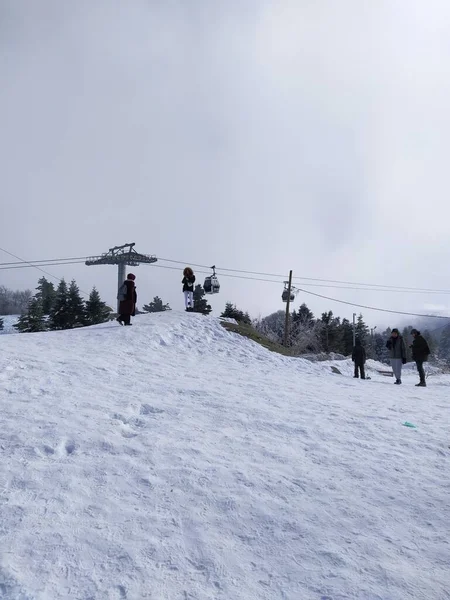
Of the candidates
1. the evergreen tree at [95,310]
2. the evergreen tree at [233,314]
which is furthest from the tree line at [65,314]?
→ the evergreen tree at [233,314]

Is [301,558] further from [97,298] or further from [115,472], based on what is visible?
[97,298]

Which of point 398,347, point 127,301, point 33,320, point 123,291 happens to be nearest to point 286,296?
point 398,347

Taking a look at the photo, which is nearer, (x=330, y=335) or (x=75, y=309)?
(x=75, y=309)

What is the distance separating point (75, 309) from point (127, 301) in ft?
128

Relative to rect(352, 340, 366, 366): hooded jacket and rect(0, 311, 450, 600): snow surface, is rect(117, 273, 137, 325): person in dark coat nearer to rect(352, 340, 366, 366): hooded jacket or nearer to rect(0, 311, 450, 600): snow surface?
rect(0, 311, 450, 600): snow surface

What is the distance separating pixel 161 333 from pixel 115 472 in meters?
11.0

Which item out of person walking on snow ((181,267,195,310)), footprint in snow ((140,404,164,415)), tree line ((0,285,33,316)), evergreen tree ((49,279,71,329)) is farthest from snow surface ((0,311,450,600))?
tree line ((0,285,33,316))

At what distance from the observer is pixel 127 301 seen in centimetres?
1692

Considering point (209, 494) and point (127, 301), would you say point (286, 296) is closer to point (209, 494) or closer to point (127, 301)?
point (127, 301)

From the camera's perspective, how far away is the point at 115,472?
4957 millimetres

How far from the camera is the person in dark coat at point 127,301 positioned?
16422 millimetres

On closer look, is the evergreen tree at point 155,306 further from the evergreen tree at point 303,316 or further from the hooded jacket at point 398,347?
the hooded jacket at point 398,347

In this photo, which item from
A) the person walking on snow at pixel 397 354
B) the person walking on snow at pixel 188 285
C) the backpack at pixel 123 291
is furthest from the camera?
the person walking on snow at pixel 188 285

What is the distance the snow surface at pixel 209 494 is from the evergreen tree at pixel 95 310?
4598 centimetres
